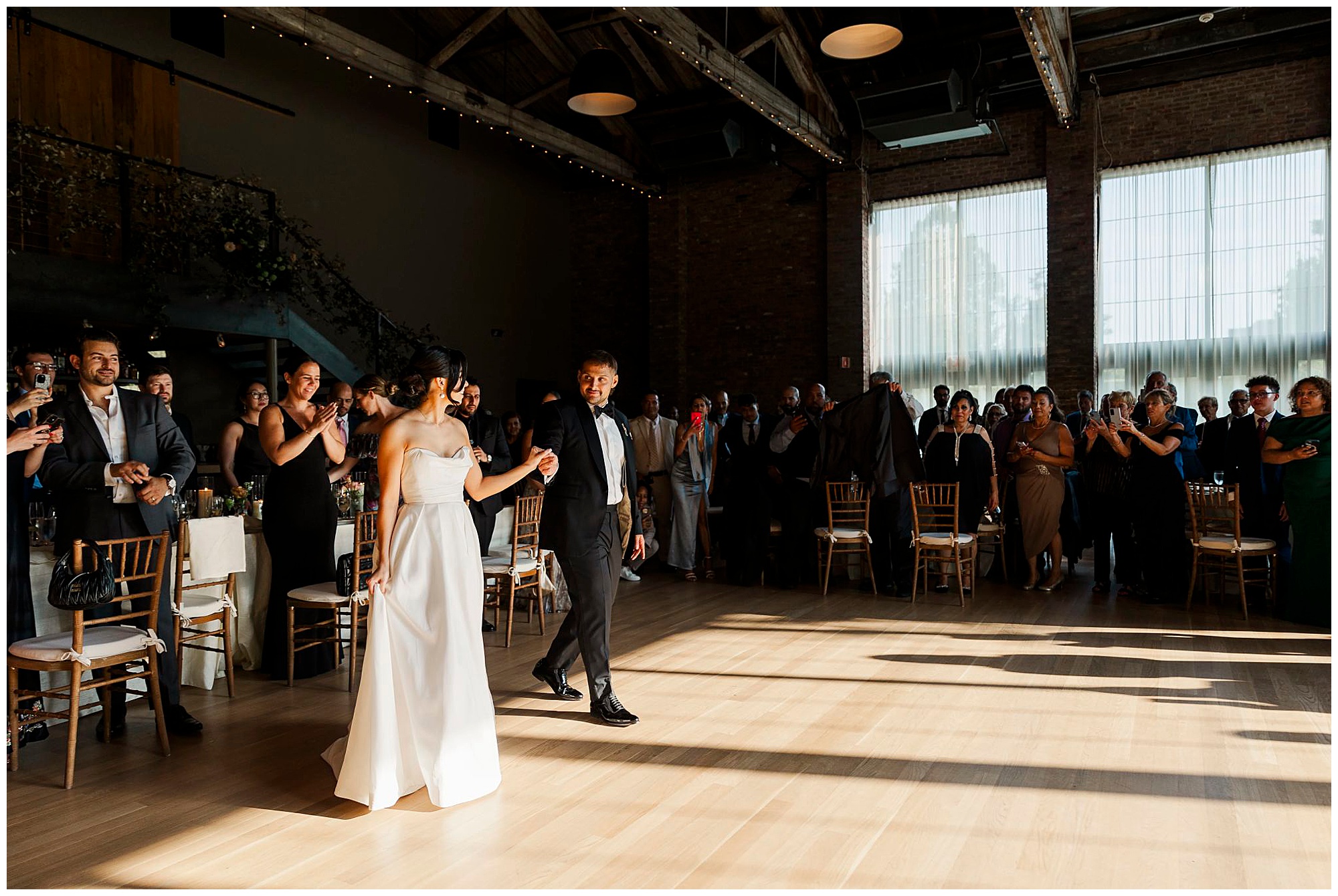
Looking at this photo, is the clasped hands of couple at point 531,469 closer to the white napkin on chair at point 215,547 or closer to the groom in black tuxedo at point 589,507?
the groom in black tuxedo at point 589,507

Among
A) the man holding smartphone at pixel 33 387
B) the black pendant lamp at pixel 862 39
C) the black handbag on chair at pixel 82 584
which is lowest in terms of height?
the black handbag on chair at pixel 82 584

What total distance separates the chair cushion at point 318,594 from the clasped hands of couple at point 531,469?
4.42ft

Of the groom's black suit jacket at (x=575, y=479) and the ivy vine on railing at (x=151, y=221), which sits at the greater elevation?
the ivy vine on railing at (x=151, y=221)

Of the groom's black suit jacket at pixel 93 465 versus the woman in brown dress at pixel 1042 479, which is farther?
the woman in brown dress at pixel 1042 479

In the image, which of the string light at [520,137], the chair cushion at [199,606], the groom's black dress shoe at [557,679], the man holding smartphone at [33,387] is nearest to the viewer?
the man holding smartphone at [33,387]

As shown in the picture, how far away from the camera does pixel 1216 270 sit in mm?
10695

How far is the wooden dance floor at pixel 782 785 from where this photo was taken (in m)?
2.76

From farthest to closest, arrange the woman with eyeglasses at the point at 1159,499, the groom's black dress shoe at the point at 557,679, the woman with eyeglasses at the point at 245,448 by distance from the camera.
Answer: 1. the woman with eyeglasses at the point at 1159,499
2. the woman with eyeglasses at the point at 245,448
3. the groom's black dress shoe at the point at 557,679

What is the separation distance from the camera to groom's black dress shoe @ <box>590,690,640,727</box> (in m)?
4.16

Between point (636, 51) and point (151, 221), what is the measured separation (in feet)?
21.3

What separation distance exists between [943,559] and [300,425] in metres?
4.91

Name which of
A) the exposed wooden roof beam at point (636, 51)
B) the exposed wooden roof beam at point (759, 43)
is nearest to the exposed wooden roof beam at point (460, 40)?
the exposed wooden roof beam at point (636, 51)

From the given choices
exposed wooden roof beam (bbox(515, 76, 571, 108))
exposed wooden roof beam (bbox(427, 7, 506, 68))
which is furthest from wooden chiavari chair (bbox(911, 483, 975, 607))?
exposed wooden roof beam (bbox(515, 76, 571, 108))

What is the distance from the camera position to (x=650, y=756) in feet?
12.4
